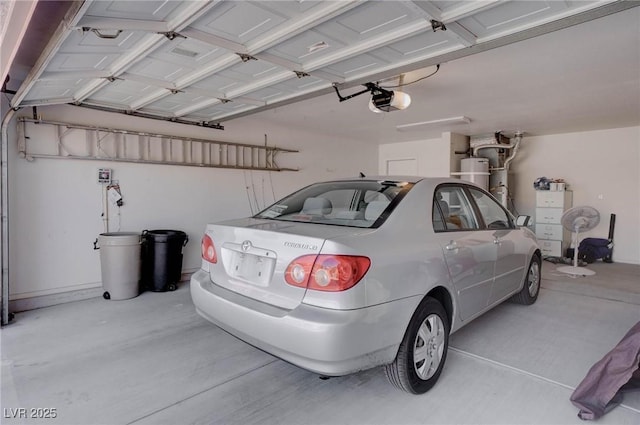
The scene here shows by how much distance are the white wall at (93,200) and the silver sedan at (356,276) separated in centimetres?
284

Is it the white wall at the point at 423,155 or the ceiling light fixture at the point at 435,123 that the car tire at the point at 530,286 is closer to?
the ceiling light fixture at the point at 435,123

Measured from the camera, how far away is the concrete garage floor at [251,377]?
1981mm

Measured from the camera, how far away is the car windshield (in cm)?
216

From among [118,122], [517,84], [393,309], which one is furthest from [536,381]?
[118,122]

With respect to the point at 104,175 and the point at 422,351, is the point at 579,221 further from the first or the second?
the point at 104,175

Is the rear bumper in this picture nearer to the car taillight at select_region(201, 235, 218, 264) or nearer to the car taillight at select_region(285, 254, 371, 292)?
the car taillight at select_region(285, 254, 371, 292)

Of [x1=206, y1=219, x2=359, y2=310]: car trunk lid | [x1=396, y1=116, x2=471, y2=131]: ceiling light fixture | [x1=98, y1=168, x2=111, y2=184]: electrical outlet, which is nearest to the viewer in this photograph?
[x1=206, y1=219, x2=359, y2=310]: car trunk lid

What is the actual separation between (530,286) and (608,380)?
6.56ft

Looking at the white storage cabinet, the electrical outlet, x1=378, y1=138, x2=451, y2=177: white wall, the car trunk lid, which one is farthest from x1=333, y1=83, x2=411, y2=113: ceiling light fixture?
the white storage cabinet

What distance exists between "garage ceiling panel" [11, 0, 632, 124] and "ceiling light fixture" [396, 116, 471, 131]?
330cm

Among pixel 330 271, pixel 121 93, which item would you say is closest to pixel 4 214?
pixel 121 93

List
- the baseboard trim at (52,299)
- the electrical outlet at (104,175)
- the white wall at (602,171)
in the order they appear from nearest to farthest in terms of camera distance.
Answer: the baseboard trim at (52,299)
the electrical outlet at (104,175)
the white wall at (602,171)

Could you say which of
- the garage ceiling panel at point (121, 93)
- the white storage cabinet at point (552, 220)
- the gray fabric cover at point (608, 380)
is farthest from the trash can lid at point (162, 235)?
the white storage cabinet at point (552, 220)

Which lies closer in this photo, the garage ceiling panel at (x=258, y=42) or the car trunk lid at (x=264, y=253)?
the car trunk lid at (x=264, y=253)
